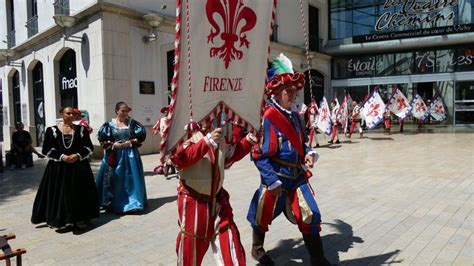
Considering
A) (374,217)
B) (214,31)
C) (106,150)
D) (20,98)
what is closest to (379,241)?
(374,217)

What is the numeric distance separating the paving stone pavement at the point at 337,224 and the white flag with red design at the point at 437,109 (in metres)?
12.5

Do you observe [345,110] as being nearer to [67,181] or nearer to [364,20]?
[364,20]

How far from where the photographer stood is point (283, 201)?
360cm

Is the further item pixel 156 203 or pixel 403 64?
pixel 403 64

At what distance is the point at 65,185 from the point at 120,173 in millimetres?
1083

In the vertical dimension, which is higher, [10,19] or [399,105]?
[10,19]

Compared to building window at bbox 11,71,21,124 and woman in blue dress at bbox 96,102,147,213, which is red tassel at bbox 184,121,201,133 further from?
building window at bbox 11,71,21,124

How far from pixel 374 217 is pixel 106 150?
396 cm

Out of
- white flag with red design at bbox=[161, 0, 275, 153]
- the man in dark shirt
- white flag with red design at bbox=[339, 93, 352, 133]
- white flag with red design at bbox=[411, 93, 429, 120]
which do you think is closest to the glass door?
white flag with red design at bbox=[411, 93, 429, 120]

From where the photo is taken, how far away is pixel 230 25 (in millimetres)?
2693

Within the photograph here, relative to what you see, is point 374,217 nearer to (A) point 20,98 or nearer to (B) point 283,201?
(B) point 283,201

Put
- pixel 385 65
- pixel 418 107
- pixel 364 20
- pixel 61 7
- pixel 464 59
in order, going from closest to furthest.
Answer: pixel 61 7 → pixel 418 107 → pixel 464 59 → pixel 385 65 → pixel 364 20

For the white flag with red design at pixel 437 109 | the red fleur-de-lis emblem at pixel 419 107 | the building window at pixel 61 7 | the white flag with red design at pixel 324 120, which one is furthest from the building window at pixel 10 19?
the white flag with red design at pixel 437 109

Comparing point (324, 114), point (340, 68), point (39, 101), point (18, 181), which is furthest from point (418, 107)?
point (39, 101)
